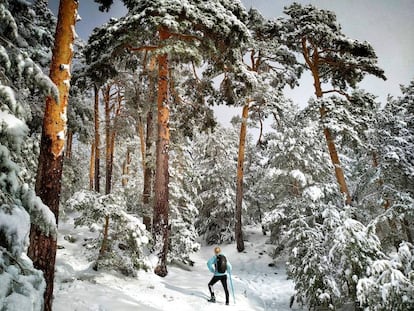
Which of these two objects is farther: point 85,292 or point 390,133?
point 390,133

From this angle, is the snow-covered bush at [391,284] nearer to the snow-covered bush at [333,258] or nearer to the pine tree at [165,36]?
the snow-covered bush at [333,258]

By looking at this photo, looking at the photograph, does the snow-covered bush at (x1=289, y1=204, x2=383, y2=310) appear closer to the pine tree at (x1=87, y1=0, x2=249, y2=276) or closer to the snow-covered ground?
the snow-covered ground

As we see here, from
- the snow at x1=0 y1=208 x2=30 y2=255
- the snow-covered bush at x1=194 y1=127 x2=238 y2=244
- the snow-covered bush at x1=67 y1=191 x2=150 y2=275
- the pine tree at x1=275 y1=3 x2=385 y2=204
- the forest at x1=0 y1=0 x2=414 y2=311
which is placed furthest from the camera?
the snow-covered bush at x1=194 y1=127 x2=238 y2=244

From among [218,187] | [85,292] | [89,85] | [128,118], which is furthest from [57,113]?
[218,187]

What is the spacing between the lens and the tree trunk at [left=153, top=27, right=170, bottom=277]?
10.3m

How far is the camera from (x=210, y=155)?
83.1 feet

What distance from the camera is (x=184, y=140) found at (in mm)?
15938

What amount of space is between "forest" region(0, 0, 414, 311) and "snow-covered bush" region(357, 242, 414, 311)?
3cm

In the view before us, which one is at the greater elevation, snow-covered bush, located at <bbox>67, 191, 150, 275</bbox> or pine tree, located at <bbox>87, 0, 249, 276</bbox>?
pine tree, located at <bbox>87, 0, 249, 276</bbox>

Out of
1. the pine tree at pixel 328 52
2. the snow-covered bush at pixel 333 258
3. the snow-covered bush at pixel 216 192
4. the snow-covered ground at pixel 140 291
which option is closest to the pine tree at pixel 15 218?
the snow-covered ground at pixel 140 291

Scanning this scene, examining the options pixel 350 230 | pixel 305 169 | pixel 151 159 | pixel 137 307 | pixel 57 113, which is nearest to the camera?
pixel 57 113

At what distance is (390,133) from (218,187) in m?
12.9

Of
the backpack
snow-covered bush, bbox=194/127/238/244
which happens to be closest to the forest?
the backpack

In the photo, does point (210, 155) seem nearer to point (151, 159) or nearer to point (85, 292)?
point (151, 159)
